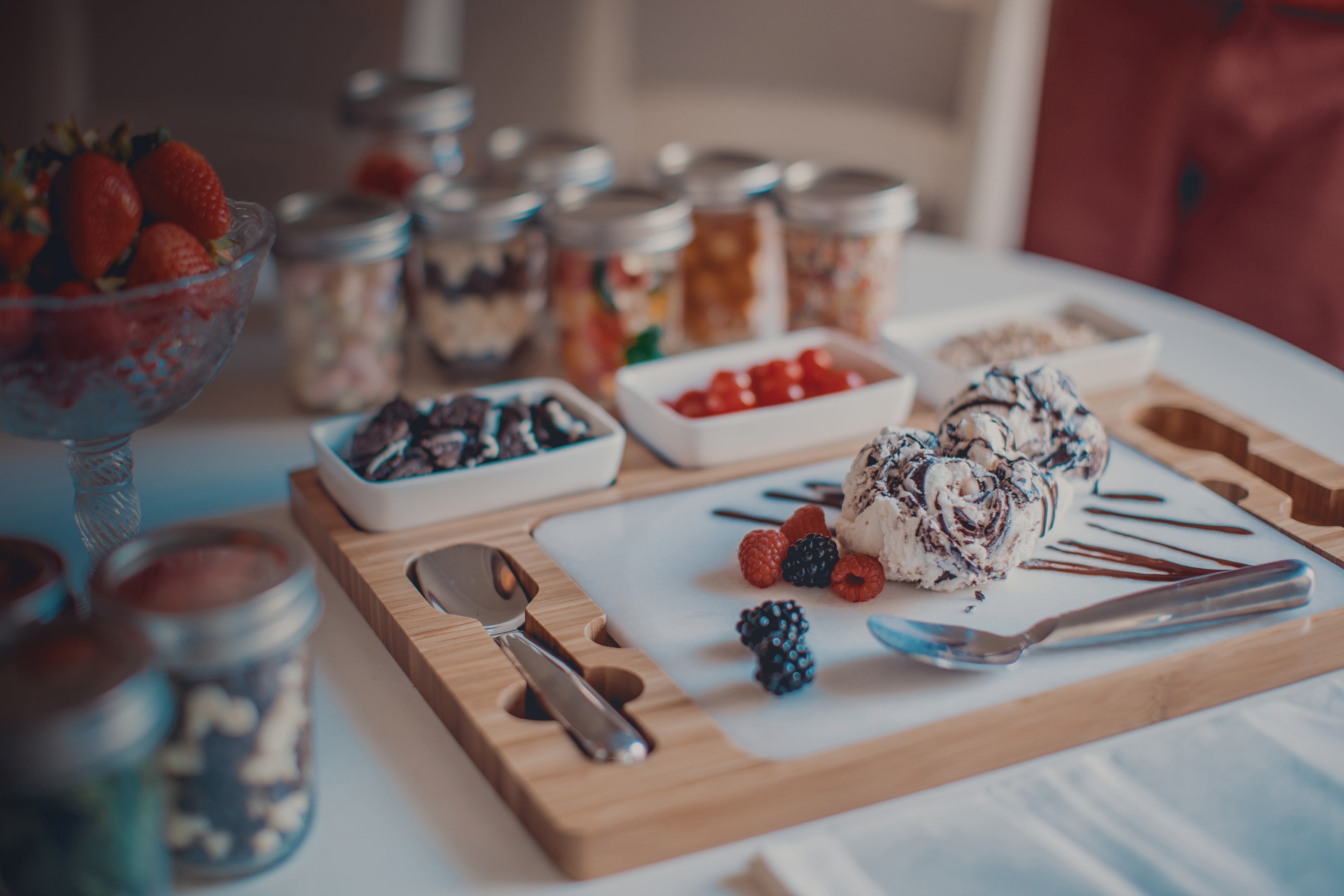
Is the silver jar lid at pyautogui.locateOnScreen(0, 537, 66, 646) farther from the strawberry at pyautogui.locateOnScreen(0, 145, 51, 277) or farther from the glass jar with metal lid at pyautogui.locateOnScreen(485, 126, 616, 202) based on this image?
the glass jar with metal lid at pyautogui.locateOnScreen(485, 126, 616, 202)

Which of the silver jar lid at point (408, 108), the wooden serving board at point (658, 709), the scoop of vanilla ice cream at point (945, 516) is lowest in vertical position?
the wooden serving board at point (658, 709)

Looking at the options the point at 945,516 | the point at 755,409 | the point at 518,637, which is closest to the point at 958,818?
the point at 945,516

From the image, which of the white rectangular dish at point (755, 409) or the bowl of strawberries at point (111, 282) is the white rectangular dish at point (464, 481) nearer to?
the white rectangular dish at point (755, 409)

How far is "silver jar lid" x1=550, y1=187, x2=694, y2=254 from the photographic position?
1.39 metres

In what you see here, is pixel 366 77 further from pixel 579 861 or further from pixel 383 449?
pixel 579 861

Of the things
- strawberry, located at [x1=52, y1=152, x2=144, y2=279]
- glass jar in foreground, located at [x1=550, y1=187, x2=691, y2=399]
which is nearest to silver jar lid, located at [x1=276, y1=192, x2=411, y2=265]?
glass jar in foreground, located at [x1=550, y1=187, x2=691, y2=399]

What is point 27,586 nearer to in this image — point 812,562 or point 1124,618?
point 812,562

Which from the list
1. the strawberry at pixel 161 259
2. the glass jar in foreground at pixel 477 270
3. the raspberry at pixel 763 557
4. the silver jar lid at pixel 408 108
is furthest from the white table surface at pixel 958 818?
the silver jar lid at pixel 408 108

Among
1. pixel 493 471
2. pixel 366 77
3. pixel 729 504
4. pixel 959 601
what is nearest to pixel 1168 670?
pixel 959 601

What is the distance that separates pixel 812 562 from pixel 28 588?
60 centimetres

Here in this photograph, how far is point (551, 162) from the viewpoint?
168 cm

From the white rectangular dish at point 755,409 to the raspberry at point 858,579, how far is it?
0.89 ft

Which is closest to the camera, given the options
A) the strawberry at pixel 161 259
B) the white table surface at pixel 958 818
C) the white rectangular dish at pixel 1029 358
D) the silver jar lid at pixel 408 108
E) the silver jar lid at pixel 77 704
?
the silver jar lid at pixel 77 704

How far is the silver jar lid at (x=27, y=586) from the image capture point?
649 millimetres
